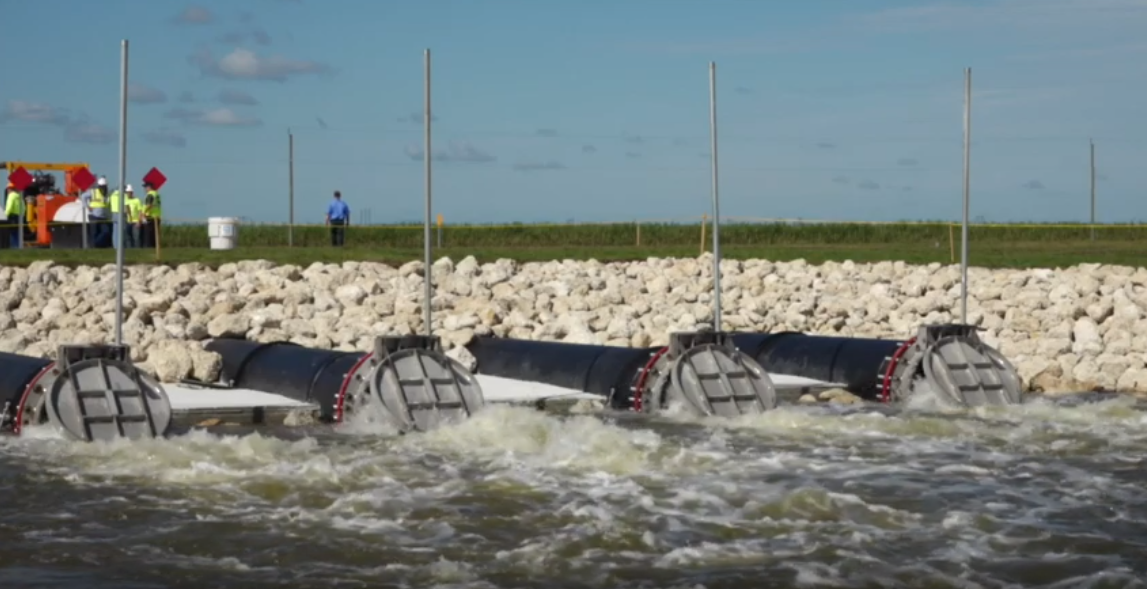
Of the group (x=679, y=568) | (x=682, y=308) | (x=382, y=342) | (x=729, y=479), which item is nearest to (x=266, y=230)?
(x=682, y=308)

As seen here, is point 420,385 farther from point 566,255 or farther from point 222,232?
point 222,232

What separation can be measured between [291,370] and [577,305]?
7.40m

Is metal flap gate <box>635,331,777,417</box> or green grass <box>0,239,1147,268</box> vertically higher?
green grass <box>0,239,1147,268</box>

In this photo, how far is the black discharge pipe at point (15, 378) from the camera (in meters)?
14.4

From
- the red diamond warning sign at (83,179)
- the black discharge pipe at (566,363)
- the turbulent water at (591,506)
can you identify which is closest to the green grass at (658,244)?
the red diamond warning sign at (83,179)

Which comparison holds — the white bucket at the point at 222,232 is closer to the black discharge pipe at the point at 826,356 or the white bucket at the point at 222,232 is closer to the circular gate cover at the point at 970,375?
the black discharge pipe at the point at 826,356

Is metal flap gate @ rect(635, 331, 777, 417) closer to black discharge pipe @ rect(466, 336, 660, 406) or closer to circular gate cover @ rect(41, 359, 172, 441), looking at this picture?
black discharge pipe @ rect(466, 336, 660, 406)

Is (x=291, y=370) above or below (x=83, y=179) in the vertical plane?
below

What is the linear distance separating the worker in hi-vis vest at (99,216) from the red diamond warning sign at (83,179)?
273 cm

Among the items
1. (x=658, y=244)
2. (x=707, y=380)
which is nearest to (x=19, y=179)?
(x=658, y=244)

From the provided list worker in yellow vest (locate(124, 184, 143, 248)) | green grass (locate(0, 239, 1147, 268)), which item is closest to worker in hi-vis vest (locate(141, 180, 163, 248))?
worker in yellow vest (locate(124, 184, 143, 248))

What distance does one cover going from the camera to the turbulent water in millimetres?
10000

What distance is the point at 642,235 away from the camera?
4375cm

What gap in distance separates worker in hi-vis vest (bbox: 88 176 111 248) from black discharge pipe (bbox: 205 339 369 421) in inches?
574
